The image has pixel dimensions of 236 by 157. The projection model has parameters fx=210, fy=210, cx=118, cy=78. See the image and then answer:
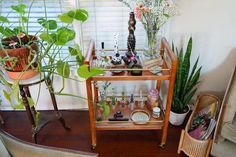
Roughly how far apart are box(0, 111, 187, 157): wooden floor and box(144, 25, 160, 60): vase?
740 mm

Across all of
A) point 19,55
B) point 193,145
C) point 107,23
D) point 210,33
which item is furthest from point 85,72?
point 210,33

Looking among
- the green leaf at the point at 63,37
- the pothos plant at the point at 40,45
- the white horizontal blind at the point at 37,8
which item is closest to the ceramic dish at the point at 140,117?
the pothos plant at the point at 40,45

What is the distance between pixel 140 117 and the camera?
5.61 ft

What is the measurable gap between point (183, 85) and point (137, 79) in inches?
21.1

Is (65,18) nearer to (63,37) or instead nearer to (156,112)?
(63,37)

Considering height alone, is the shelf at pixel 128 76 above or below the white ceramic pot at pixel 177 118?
above

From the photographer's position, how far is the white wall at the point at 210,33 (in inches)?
64.2

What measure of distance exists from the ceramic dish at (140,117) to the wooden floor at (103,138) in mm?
221

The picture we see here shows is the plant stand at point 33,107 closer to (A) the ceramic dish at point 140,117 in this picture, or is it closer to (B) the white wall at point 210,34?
(B) the white wall at point 210,34

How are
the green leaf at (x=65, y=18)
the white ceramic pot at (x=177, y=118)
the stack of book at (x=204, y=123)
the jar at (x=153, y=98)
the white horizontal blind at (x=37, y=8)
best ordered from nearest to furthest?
the green leaf at (x=65, y=18), the stack of book at (x=204, y=123), the white horizontal blind at (x=37, y=8), the jar at (x=153, y=98), the white ceramic pot at (x=177, y=118)

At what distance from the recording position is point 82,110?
2.15m

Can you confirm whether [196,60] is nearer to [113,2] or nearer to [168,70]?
[168,70]

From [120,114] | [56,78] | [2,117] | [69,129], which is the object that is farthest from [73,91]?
[2,117]

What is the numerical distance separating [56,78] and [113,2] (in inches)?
33.9
